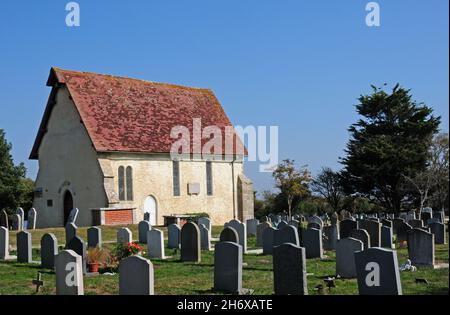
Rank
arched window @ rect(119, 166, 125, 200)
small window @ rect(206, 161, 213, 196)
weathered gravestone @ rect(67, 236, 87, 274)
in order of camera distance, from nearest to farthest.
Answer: weathered gravestone @ rect(67, 236, 87, 274), arched window @ rect(119, 166, 125, 200), small window @ rect(206, 161, 213, 196)

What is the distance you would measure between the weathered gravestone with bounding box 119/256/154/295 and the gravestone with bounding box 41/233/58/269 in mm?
6288

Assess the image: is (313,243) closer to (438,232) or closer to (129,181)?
(438,232)

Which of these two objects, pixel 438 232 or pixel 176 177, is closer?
pixel 438 232

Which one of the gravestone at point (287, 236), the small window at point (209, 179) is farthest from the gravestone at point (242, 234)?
the small window at point (209, 179)

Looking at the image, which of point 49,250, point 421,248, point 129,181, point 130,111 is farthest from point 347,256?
point 130,111

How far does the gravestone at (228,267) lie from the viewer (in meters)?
12.6

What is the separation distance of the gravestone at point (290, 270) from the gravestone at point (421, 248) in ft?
17.7

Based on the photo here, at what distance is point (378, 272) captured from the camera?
1082 centimetres

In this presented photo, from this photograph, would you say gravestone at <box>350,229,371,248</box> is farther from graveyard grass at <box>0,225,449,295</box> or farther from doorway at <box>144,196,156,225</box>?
doorway at <box>144,196,156,225</box>

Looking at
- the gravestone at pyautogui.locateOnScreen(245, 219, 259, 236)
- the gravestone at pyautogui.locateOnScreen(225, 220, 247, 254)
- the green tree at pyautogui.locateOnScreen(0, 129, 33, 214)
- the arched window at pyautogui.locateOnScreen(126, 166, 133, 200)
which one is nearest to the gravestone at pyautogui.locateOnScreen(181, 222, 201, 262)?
the gravestone at pyautogui.locateOnScreen(225, 220, 247, 254)

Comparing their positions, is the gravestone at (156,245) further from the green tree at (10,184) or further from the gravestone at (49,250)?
the green tree at (10,184)

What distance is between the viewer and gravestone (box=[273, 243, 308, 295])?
38.4 feet

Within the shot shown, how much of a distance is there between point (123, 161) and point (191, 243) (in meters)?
18.2
